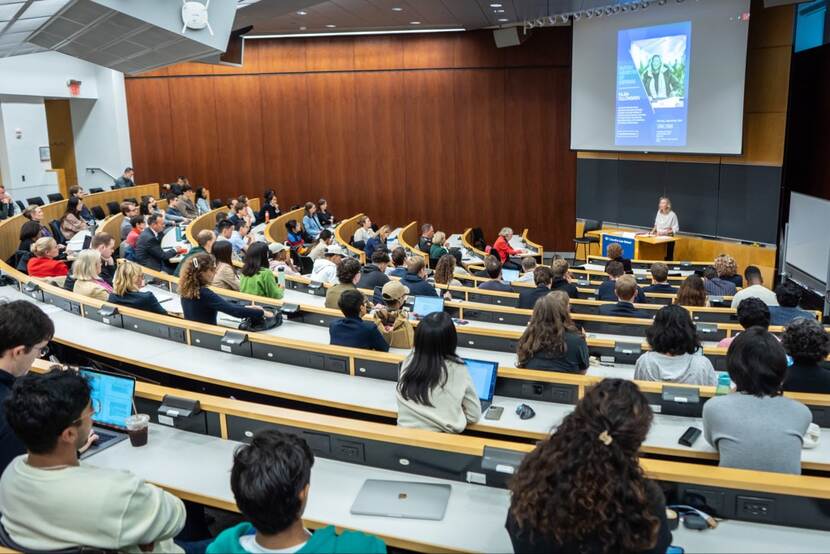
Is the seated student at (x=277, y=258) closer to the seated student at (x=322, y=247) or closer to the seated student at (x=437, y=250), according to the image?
the seated student at (x=322, y=247)

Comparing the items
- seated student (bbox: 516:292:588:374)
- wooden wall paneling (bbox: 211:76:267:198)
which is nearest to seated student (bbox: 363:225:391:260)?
wooden wall paneling (bbox: 211:76:267:198)

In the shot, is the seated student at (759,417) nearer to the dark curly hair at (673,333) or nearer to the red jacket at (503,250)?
the dark curly hair at (673,333)

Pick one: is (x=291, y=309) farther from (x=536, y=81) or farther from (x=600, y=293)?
(x=536, y=81)

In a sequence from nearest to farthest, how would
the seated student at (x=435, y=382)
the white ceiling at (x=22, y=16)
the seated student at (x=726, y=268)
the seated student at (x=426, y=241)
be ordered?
the seated student at (x=435, y=382) < the white ceiling at (x=22, y=16) < the seated student at (x=726, y=268) < the seated student at (x=426, y=241)

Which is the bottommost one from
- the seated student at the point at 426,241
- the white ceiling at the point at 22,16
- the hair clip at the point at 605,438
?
the seated student at the point at 426,241

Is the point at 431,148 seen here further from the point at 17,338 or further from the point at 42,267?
the point at 17,338

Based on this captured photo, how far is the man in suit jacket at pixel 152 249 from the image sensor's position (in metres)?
9.26

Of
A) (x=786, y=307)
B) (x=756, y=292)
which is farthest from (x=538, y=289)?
(x=786, y=307)

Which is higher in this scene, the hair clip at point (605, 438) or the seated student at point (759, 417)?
the hair clip at point (605, 438)

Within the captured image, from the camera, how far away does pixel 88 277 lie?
634cm

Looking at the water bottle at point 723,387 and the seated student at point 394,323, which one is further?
the seated student at point 394,323

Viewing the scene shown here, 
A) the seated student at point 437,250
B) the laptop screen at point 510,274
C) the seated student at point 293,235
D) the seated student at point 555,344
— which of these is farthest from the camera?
the seated student at point 293,235

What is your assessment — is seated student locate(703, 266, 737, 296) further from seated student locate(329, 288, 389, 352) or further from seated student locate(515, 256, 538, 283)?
seated student locate(329, 288, 389, 352)

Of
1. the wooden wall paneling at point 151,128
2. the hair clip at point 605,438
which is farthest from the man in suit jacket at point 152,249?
the wooden wall paneling at point 151,128
